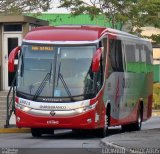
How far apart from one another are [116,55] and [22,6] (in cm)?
2578

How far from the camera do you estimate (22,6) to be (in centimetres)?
4781

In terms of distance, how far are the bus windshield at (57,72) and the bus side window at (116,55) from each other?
5.49 feet

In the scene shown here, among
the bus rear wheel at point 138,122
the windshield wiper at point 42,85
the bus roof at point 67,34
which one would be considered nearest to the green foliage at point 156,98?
the bus rear wheel at point 138,122

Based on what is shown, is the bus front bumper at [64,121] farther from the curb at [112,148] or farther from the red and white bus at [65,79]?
the curb at [112,148]

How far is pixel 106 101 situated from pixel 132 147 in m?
5.58

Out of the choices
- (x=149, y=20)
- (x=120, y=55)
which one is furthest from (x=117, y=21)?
(x=120, y=55)

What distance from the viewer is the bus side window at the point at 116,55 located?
73.2 ft

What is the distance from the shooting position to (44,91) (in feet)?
67.3

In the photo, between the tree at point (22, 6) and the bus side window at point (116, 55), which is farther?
the tree at point (22, 6)

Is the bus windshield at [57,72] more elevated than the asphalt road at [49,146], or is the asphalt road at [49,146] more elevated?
the bus windshield at [57,72]

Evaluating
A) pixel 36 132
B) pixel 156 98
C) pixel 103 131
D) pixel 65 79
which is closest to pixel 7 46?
pixel 156 98

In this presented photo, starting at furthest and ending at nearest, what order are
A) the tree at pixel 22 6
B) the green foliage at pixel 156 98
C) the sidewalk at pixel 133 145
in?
the tree at pixel 22 6
the green foliage at pixel 156 98
the sidewalk at pixel 133 145

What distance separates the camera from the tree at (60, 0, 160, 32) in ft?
138

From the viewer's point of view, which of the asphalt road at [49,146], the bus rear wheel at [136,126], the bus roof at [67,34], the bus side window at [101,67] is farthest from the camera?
the bus rear wheel at [136,126]
